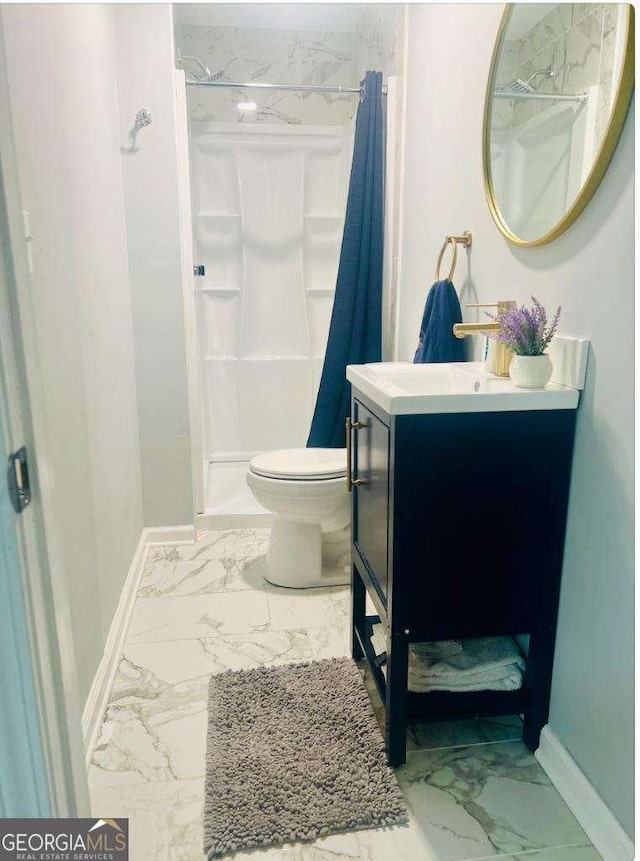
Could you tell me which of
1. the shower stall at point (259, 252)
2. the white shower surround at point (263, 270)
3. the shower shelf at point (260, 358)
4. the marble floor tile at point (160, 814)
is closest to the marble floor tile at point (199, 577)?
the shower stall at point (259, 252)

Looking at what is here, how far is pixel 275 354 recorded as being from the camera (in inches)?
145

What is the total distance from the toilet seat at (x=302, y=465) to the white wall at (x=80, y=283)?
520mm

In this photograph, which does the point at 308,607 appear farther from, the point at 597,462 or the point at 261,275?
the point at 261,275

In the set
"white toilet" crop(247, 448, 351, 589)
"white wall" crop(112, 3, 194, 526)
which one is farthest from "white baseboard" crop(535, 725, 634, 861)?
"white wall" crop(112, 3, 194, 526)

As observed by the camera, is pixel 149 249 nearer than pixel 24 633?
No

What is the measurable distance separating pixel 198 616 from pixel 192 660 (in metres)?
0.27

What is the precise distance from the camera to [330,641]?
2.02 meters

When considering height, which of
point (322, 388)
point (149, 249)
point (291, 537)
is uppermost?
point (149, 249)

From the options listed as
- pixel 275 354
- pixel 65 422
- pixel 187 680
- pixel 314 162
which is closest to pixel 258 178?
pixel 314 162

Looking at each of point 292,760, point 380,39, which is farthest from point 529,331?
point 380,39

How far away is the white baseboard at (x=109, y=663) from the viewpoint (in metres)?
1.54

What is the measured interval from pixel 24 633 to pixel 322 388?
2.22 metres

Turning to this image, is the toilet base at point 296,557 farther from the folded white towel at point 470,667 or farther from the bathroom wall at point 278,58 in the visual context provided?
the bathroom wall at point 278,58

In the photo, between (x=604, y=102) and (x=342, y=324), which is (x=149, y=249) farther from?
(x=604, y=102)
